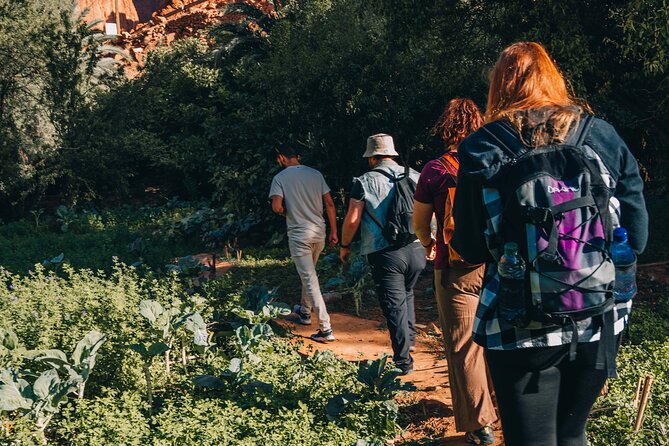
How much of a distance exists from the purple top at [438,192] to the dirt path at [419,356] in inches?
44.3

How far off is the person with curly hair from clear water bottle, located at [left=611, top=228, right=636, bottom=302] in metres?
1.60

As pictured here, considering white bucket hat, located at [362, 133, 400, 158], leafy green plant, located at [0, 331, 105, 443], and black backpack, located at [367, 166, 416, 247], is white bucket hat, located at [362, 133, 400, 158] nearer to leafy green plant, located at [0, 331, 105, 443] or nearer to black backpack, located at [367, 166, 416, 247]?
black backpack, located at [367, 166, 416, 247]

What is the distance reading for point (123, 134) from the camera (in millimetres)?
18891

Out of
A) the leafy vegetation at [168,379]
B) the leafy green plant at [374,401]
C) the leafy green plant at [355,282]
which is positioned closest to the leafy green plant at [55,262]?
the leafy vegetation at [168,379]

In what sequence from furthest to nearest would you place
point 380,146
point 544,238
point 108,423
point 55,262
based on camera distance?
1. point 55,262
2. point 380,146
3. point 108,423
4. point 544,238

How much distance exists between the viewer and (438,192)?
3.86 m

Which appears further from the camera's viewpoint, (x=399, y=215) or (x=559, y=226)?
(x=399, y=215)

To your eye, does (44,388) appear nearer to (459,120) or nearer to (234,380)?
(234,380)

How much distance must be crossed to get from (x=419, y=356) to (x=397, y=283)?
3.50 ft

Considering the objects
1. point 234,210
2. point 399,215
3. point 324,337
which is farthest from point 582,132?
point 234,210

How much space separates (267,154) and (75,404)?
7.37 metres

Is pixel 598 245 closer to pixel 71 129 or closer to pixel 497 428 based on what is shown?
pixel 497 428

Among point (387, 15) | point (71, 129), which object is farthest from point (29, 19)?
point (387, 15)

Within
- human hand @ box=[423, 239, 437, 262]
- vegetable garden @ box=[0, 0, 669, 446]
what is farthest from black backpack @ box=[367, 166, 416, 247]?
vegetable garden @ box=[0, 0, 669, 446]
